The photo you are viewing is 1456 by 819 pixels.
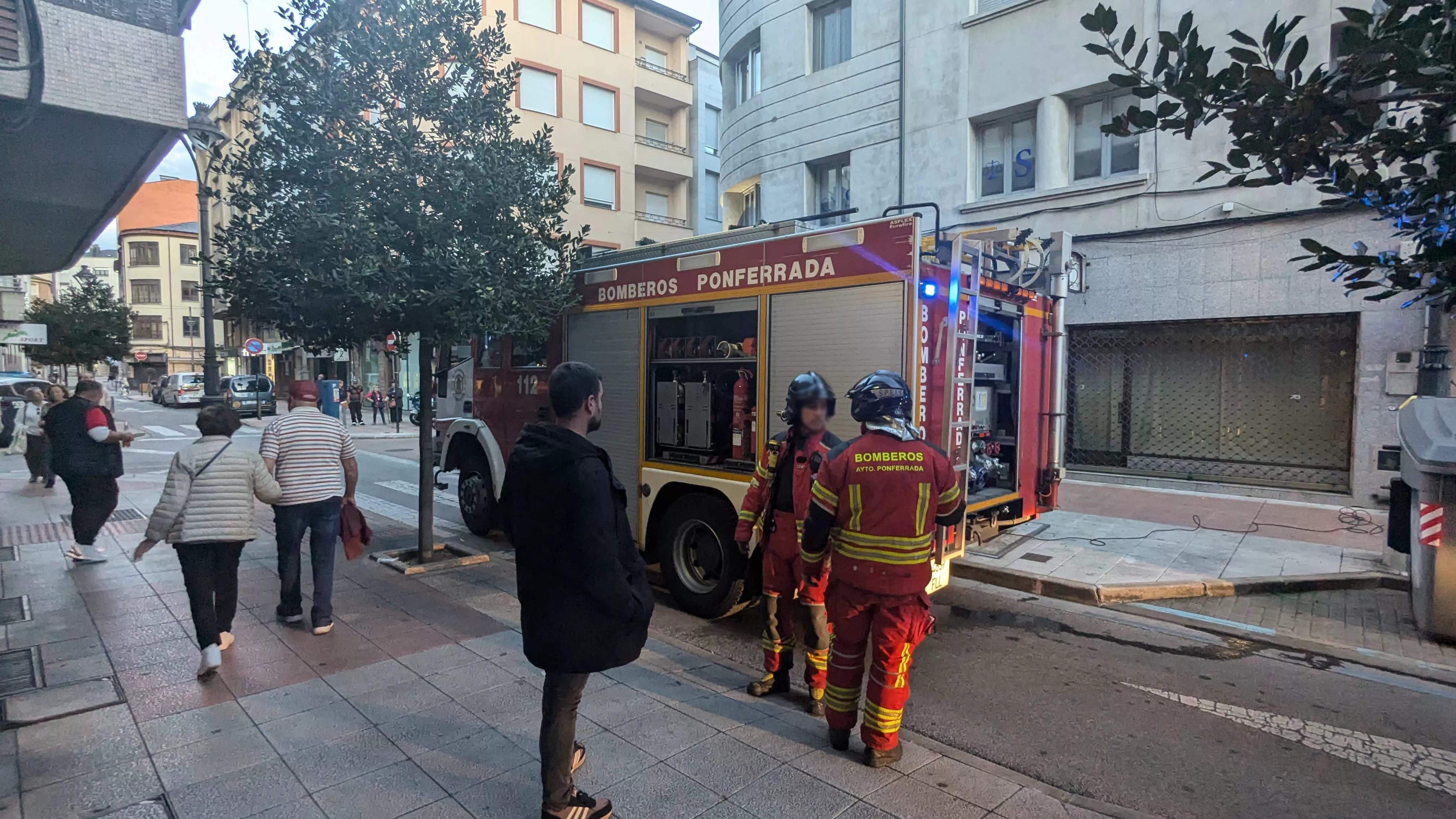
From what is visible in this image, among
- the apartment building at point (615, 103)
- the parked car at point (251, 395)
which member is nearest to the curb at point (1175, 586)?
the apartment building at point (615, 103)

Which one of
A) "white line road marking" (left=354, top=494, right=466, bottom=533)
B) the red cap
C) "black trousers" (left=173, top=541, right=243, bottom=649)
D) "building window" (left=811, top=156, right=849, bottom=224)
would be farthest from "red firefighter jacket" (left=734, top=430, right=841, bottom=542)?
"building window" (left=811, top=156, right=849, bottom=224)

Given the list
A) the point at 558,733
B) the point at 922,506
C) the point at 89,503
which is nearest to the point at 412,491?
the point at 89,503

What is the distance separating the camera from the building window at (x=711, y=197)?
1368 inches

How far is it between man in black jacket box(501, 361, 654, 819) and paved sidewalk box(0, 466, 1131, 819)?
60cm

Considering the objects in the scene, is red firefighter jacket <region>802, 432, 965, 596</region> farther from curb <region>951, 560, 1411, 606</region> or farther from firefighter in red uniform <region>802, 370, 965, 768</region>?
curb <region>951, 560, 1411, 606</region>

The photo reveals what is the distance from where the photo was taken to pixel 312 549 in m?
4.99

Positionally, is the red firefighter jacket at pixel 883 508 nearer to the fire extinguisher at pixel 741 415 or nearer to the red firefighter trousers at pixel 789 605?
the red firefighter trousers at pixel 789 605

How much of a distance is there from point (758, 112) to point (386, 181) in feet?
38.0

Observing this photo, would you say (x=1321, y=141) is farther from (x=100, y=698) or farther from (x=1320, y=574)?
(x=1320, y=574)

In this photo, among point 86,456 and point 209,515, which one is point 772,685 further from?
point 86,456

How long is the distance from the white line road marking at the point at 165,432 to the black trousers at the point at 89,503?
15.9 meters

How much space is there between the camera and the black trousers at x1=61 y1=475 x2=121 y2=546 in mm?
6543

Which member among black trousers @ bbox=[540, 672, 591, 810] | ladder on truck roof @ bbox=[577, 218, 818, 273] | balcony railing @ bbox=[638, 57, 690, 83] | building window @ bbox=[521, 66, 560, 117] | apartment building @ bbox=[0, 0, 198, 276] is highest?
balcony railing @ bbox=[638, 57, 690, 83]

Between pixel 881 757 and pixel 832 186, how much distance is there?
1358cm
